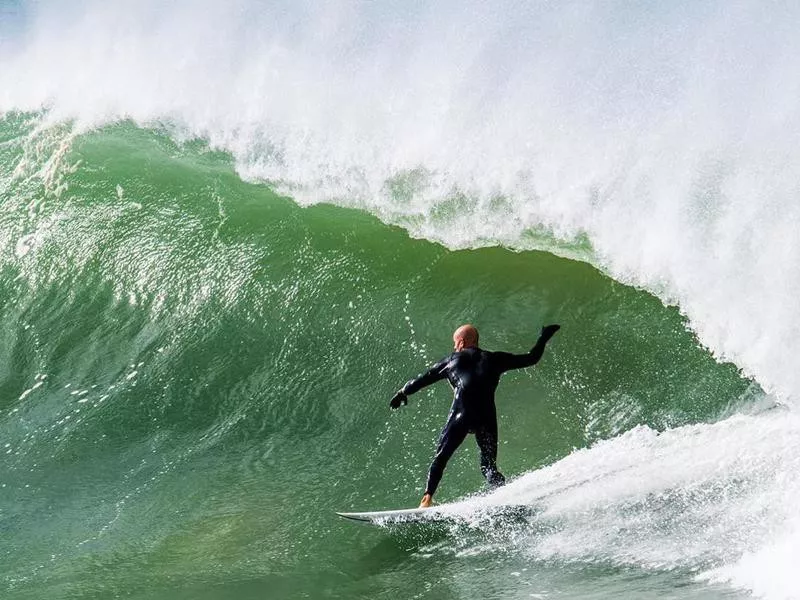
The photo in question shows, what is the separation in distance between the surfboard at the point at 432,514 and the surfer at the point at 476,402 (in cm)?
16

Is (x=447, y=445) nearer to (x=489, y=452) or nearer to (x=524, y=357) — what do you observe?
(x=489, y=452)

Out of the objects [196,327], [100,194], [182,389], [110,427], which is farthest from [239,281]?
[100,194]

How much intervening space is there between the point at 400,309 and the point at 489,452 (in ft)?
7.21

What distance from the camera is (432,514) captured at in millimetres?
5371

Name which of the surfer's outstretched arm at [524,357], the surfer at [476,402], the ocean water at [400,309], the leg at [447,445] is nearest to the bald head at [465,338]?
the surfer at [476,402]

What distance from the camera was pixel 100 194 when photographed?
9484mm

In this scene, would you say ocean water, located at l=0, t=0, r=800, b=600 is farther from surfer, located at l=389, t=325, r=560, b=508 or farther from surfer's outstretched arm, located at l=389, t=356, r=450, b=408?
surfer's outstretched arm, located at l=389, t=356, r=450, b=408

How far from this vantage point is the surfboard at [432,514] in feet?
17.2

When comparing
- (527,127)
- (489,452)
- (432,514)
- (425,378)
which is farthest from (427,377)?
(527,127)

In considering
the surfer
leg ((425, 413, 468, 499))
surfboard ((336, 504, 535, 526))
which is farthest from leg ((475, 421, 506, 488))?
surfboard ((336, 504, 535, 526))

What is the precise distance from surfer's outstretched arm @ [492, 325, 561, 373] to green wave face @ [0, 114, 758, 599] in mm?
856

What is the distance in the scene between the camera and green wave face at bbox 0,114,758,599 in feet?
18.0

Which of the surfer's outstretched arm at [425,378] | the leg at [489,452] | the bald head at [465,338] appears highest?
the bald head at [465,338]

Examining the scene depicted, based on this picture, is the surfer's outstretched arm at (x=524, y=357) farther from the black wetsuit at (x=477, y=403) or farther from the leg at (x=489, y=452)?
the leg at (x=489, y=452)
